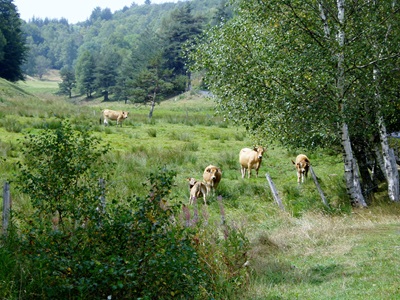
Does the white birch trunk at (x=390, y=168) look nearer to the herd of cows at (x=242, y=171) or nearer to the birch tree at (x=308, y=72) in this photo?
the birch tree at (x=308, y=72)

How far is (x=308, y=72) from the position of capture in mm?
13461

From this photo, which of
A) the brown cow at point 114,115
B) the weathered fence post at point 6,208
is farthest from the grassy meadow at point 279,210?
the brown cow at point 114,115

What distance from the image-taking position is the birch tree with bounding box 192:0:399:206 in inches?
526

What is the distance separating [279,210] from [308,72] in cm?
391

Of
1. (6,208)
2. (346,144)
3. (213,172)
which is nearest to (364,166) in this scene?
(346,144)

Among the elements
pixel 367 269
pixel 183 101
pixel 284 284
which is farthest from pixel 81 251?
pixel 183 101

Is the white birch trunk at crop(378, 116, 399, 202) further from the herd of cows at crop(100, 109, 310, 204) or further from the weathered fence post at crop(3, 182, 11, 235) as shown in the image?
the weathered fence post at crop(3, 182, 11, 235)

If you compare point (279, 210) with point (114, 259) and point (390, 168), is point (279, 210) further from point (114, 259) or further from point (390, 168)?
point (114, 259)

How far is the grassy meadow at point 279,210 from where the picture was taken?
25.8ft

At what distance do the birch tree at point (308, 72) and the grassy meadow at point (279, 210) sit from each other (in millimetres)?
2116

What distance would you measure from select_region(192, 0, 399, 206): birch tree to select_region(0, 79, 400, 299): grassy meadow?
2.12m

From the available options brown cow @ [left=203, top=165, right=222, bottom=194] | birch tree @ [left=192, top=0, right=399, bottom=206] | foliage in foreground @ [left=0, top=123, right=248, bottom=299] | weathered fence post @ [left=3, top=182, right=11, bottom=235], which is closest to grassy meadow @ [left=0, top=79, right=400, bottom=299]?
brown cow @ [left=203, top=165, right=222, bottom=194]

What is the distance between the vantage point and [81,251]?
6688 millimetres

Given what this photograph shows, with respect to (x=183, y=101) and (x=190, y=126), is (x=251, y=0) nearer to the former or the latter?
(x=190, y=126)
